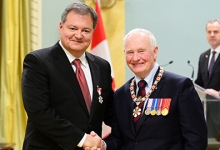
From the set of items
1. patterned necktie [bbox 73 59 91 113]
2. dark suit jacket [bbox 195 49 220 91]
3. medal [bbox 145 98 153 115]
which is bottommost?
dark suit jacket [bbox 195 49 220 91]

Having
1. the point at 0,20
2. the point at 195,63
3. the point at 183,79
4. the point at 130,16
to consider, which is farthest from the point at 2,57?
the point at 183,79

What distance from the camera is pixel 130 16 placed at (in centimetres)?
649

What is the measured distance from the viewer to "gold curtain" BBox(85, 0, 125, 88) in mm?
6285

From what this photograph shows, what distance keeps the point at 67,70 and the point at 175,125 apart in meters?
0.79

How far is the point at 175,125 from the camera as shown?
115 inches

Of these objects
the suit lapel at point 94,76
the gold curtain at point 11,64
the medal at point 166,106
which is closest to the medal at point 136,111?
the medal at point 166,106

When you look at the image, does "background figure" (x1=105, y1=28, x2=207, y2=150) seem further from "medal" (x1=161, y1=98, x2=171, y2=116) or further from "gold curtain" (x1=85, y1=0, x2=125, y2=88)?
"gold curtain" (x1=85, y1=0, x2=125, y2=88)

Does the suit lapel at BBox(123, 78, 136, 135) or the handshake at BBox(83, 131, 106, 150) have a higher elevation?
the suit lapel at BBox(123, 78, 136, 135)

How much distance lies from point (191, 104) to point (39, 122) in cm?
96

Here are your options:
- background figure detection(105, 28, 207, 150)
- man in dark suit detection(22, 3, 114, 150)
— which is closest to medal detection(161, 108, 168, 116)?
background figure detection(105, 28, 207, 150)

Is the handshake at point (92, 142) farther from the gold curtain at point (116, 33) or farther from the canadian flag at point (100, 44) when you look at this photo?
the gold curtain at point (116, 33)

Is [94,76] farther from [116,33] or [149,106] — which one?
[116,33]

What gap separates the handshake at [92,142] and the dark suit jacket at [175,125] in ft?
0.63

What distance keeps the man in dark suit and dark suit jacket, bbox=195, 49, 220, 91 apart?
3701 mm
